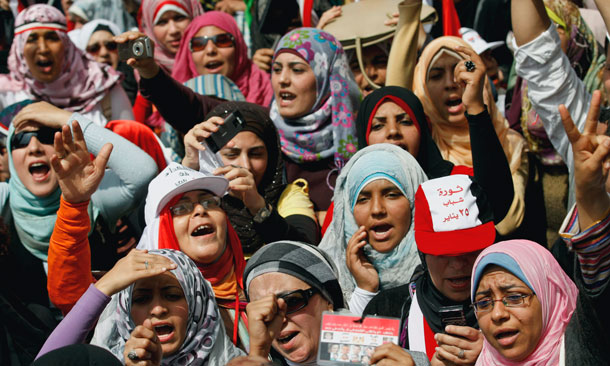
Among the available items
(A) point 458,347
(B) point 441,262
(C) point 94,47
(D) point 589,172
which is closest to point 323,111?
(B) point 441,262

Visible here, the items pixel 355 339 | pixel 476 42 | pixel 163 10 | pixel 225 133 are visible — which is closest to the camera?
pixel 355 339

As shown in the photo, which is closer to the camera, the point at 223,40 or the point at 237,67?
the point at 223,40

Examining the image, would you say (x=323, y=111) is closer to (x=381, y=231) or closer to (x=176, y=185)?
(x=381, y=231)

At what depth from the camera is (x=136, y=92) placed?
773 cm

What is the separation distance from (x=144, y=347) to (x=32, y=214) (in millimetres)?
2040

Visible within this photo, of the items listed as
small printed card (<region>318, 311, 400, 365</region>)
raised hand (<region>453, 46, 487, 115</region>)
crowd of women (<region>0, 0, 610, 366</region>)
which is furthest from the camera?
raised hand (<region>453, 46, 487, 115</region>)

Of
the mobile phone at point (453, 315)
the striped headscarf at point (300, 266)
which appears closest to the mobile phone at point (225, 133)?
the striped headscarf at point (300, 266)

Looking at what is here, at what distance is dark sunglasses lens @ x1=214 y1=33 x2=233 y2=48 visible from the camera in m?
6.76

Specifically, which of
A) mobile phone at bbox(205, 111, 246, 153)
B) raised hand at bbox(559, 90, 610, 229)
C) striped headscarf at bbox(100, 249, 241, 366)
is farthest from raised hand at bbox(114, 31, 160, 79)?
raised hand at bbox(559, 90, 610, 229)

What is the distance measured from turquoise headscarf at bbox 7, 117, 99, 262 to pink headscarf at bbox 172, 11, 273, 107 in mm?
1853

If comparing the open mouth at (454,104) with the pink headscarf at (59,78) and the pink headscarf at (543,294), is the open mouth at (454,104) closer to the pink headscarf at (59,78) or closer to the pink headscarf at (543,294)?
the pink headscarf at (543,294)

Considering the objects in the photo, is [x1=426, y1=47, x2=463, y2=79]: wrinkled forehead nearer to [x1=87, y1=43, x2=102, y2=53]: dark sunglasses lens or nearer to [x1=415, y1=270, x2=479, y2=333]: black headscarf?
[x1=415, y1=270, x2=479, y2=333]: black headscarf

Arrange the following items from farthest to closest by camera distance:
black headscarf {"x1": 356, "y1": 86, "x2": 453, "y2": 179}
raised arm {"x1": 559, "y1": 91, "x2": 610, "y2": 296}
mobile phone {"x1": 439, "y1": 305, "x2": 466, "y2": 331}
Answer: black headscarf {"x1": 356, "y1": 86, "x2": 453, "y2": 179}
mobile phone {"x1": 439, "y1": 305, "x2": 466, "y2": 331}
raised arm {"x1": 559, "y1": 91, "x2": 610, "y2": 296}

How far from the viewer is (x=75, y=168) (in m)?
4.42
